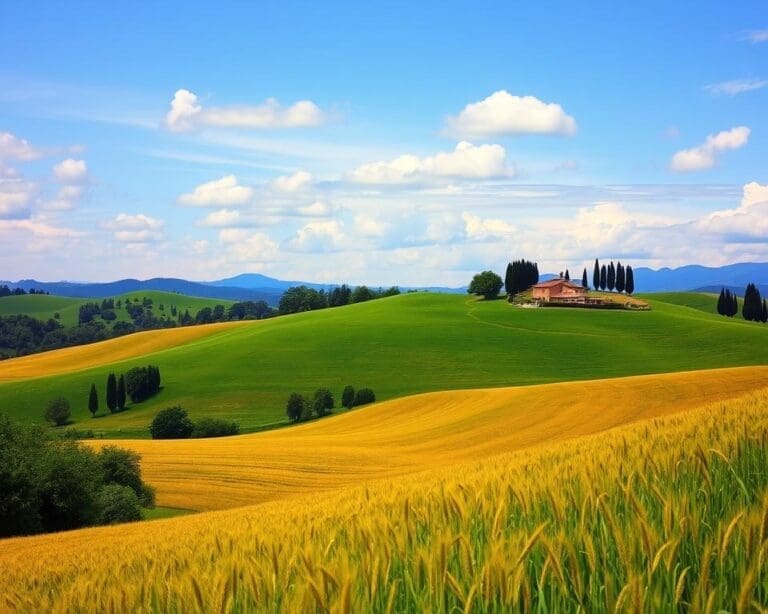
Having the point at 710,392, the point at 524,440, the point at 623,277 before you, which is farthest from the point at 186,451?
the point at 623,277

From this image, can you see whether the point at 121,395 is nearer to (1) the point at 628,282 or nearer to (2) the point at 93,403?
(2) the point at 93,403

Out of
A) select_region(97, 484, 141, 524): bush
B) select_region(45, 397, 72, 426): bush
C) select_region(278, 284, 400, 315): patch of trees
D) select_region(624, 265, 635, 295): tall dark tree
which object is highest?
select_region(624, 265, 635, 295): tall dark tree

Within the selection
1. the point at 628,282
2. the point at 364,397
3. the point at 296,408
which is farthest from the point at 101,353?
the point at 628,282

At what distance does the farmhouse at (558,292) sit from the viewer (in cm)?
13188

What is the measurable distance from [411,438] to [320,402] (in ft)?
87.3

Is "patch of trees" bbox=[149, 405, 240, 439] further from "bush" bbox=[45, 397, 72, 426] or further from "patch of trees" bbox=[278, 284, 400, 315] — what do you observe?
"patch of trees" bbox=[278, 284, 400, 315]

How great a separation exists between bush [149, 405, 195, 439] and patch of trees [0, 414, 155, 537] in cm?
3608

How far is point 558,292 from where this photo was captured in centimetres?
13938

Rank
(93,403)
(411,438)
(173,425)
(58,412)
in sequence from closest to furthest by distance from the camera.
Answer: (411,438) → (173,425) → (58,412) → (93,403)

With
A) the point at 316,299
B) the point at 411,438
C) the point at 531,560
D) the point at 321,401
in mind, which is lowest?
the point at 321,401

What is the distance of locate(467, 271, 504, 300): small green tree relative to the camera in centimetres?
14788

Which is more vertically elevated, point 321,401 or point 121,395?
point 321,401

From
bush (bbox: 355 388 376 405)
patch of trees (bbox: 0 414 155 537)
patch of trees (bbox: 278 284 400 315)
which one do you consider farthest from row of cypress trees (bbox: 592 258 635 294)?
patch of trees (bbox: 0 414 155 537)

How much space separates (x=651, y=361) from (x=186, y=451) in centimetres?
6039
